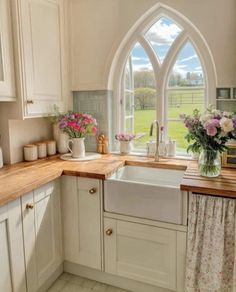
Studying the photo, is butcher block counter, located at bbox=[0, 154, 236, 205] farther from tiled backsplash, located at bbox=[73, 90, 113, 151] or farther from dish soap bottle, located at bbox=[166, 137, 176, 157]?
tiled backsplash, located at bbox=[73, 90, 113, 151]

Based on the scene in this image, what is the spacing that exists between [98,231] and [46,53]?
149 cm

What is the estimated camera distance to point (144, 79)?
Answer: 2.51 meters

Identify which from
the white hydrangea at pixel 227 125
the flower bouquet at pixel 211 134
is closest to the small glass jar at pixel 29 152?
the flower bouquet at pixel 211 134

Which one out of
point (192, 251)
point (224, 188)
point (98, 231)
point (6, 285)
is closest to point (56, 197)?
point (98, 231)

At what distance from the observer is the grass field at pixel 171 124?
2387mm

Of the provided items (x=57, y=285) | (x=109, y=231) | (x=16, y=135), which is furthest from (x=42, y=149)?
(x=57, y=285)

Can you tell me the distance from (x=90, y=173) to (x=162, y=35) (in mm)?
1419

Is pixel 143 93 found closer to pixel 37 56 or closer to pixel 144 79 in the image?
pixel 144 79

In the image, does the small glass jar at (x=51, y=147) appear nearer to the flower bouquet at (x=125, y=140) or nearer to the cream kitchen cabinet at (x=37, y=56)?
the cream kitchen cabinet at (x=37, y=56)

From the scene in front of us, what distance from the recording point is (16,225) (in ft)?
5.08

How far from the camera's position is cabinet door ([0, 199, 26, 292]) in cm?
146

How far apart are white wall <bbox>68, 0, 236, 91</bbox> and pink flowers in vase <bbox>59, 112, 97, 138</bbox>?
0.39 metres

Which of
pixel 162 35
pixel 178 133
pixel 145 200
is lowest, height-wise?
pixel 145 200

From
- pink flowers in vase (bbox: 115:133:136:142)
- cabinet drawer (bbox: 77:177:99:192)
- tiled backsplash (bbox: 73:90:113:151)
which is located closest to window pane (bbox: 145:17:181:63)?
tiled backsplash (bbox: 73:90:113:151)
